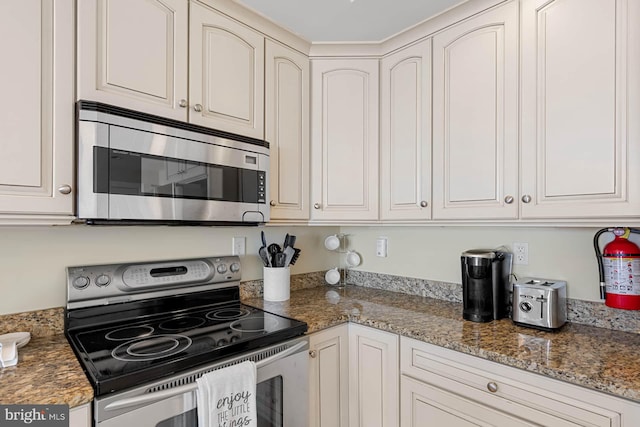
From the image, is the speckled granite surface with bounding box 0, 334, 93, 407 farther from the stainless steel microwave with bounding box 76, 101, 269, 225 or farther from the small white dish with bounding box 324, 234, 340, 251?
the small white dish with bounding box 324, 234, 340, 251

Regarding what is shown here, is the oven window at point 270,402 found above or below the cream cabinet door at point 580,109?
below

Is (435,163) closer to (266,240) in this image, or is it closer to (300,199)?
(300,199)

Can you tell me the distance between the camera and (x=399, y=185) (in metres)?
1.86

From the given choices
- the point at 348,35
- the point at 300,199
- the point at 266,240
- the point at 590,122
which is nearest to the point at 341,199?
the point at 300,199

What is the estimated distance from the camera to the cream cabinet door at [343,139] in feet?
6.43

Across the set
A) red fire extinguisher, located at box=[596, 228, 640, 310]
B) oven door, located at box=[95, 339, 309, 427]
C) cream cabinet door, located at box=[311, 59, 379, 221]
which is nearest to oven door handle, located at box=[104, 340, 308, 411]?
oven door, located at box=[95, 339, 309, 427]

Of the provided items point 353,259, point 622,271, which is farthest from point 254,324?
point 622,271

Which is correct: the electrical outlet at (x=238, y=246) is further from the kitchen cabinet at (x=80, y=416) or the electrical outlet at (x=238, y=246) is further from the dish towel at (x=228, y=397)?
the kitchen cabinet at (x=80, y=416)

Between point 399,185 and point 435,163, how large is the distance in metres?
0.23

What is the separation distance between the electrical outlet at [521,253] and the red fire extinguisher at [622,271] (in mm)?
315

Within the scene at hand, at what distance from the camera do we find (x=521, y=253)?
170 centimetres

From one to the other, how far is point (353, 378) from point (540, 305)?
0.88 meters

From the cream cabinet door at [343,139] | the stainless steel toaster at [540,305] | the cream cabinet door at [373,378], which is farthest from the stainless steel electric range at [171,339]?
the stainless steel toaster at [540,305]

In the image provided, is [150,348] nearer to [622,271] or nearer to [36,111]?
[36,111]
